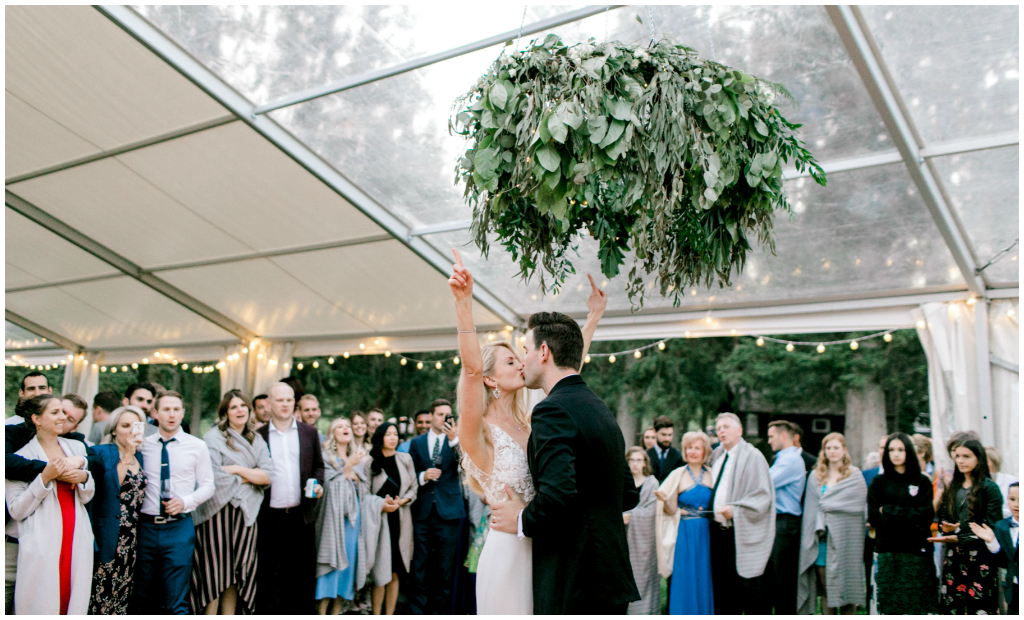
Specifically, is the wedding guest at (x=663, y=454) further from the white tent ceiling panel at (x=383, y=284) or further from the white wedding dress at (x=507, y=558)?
the white wedding dress at (x=507, y=558)

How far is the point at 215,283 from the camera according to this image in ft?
26.6

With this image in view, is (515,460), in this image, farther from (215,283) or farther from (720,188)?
(215,283)

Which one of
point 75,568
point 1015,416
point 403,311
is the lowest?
point 75,568

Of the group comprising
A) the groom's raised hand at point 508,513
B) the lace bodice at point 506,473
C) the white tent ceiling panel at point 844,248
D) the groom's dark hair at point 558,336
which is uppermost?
the white tent ceiling panel at point 844,248

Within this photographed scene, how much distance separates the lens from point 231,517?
15.8 ft

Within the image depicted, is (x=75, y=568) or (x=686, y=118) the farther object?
(x=75, y=568)

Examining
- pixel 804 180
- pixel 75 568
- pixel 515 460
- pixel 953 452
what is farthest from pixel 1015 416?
pixel 75 568

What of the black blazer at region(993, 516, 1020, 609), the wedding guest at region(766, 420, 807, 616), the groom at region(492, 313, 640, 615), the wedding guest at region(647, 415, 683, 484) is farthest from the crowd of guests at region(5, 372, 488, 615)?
the black blazer at region(993, 516, 1020, 609)

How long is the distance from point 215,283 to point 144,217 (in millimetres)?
1368

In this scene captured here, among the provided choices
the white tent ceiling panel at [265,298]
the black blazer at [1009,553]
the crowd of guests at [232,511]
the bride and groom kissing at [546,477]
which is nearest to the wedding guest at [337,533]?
the crowd of guests at [232,511]

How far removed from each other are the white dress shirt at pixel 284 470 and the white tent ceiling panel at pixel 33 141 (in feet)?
9.48

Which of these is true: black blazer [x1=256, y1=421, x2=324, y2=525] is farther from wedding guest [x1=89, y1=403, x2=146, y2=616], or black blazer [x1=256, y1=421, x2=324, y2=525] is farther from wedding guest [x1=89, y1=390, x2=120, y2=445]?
wedding guest [x1=89, y1=390, x2=120, y2=445]

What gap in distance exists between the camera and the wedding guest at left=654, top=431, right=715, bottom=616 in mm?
5250

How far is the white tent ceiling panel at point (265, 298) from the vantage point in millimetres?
7723
